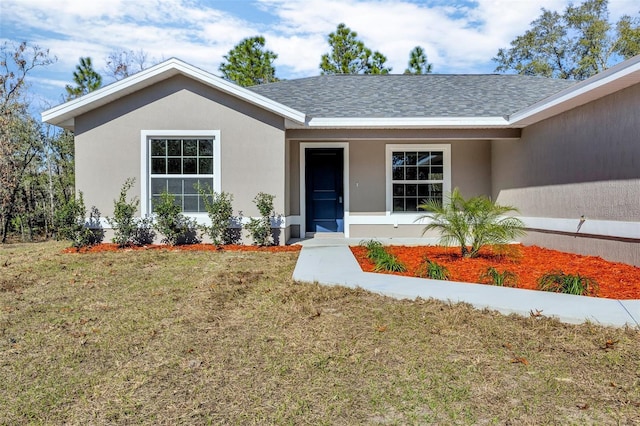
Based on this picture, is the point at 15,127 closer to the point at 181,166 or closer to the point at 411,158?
the point at 181,166

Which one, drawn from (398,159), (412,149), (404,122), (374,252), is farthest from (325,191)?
(374,252)

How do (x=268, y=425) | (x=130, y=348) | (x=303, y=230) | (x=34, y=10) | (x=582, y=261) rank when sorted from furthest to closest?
(x=34, y=10) < (x=303, y=230) < (x=582, y=261) < (x=130, y=348) < (x=268, y=425)

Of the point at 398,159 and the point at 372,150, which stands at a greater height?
the point at 372,150

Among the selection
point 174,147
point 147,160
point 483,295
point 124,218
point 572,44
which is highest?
point 572,44

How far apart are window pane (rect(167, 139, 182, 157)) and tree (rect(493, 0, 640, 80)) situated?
2839 cm

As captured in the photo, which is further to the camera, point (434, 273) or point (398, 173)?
point (398, 173)

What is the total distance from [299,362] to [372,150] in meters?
8.51

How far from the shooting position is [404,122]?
31.8 feet

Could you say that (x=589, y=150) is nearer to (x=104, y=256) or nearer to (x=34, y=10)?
(x=104, y=256)

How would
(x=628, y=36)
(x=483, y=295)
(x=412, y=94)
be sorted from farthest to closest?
1. (x=628, y=36)
2. (x=412, y=94)
3. (x=483, y=295)

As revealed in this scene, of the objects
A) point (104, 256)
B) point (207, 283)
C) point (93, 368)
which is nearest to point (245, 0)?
point (104, 256)

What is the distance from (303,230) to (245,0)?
6830mm

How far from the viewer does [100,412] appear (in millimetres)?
2533

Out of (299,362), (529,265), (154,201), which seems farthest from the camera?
(154,201)
